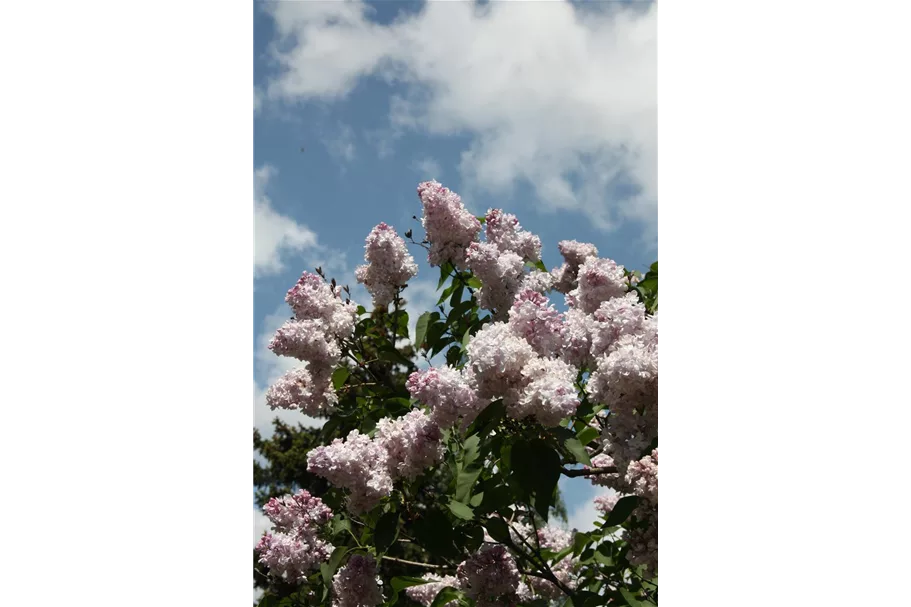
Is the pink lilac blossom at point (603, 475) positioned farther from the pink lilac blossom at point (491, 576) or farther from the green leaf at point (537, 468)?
the green leaf at point (537, 468)

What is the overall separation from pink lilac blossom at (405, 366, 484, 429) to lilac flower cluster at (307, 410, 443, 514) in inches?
9.7

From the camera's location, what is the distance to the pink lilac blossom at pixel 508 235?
3.09 meters

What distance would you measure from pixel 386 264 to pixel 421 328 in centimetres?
36

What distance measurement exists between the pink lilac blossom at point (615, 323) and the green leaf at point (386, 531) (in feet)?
3.00

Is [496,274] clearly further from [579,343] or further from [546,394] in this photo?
[546,394]

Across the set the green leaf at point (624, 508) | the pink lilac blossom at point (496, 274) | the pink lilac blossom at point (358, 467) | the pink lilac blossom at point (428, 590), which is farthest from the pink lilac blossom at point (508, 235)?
the pink lilac blossom at point (428, 590)

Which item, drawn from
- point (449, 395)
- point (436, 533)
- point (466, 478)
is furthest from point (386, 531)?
point (449, 395)

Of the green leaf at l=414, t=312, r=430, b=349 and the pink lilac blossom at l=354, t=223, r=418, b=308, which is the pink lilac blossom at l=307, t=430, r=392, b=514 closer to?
the green leaf at l=414, t=312, r=430, b=349

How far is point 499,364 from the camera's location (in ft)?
6.71

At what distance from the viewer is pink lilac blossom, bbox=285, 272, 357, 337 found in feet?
10.8
